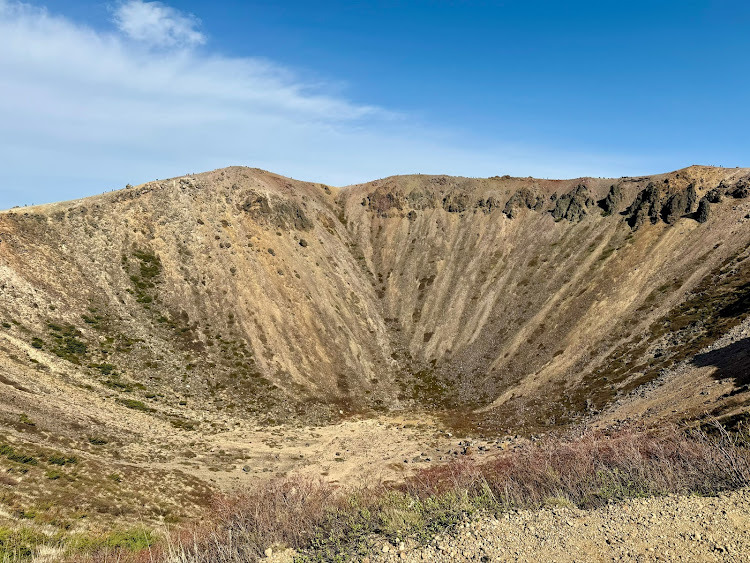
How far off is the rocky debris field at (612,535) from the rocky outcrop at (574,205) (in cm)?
11012

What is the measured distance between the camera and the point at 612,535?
18.2 meters

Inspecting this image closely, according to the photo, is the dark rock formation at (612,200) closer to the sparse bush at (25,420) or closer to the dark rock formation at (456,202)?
the dark rock formation at (456,202)

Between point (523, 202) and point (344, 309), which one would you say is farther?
point (523, 202)

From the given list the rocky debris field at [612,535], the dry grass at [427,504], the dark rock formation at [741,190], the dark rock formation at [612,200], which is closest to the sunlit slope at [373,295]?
the dark rock formation at [612,200]

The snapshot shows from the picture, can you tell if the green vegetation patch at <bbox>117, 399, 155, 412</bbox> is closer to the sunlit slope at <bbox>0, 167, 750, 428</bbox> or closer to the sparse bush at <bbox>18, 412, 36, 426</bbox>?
the sunlit slope at <bbox>0, 167, 750, 428</bbox>

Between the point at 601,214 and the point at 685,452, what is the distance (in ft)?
337

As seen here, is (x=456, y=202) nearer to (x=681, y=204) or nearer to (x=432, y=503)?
(x=681, y=204)

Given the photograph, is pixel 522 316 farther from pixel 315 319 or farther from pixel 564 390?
pixel 315 319

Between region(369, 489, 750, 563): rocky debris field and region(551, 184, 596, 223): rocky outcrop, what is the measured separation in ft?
361

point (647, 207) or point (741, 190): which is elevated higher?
point (741, 190)

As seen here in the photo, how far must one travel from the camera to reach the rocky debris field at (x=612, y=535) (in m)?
16.8

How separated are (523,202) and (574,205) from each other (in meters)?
14.9

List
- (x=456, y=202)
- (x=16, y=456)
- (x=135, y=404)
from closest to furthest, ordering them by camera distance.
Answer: (x=16, y=456) < (x=135, y=404) < (x=456, y=202)

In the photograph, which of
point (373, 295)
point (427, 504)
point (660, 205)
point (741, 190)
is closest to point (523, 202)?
point (660, 205)
